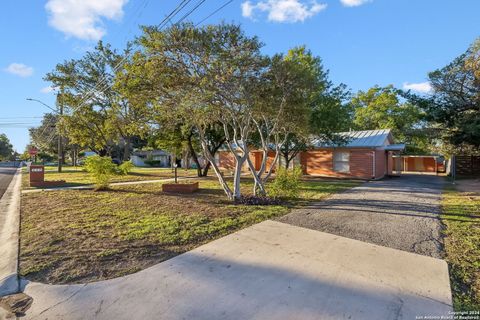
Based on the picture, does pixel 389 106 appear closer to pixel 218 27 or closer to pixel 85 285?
pixel 218 27

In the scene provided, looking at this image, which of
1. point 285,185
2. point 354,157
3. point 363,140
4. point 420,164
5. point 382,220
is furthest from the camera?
point 420,164

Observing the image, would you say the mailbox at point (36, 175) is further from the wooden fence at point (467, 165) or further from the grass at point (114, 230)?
the wooden fence at point (467, 165)

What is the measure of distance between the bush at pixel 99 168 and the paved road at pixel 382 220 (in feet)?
27.6

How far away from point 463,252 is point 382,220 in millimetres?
1972

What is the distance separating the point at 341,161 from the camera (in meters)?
18.3

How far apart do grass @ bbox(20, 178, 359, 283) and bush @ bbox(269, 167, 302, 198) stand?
0.46 meters

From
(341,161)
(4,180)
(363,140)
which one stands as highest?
(363,140)

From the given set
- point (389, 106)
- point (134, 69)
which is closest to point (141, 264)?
point (134, 69)

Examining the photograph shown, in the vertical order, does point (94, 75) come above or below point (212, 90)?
above

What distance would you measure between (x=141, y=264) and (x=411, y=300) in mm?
3465

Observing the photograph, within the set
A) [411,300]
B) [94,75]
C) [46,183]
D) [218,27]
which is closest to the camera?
[411,300]

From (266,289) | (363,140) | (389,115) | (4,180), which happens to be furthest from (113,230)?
(389,115)

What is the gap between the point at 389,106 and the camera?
93.4 feet

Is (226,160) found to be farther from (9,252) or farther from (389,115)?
(9,252)
